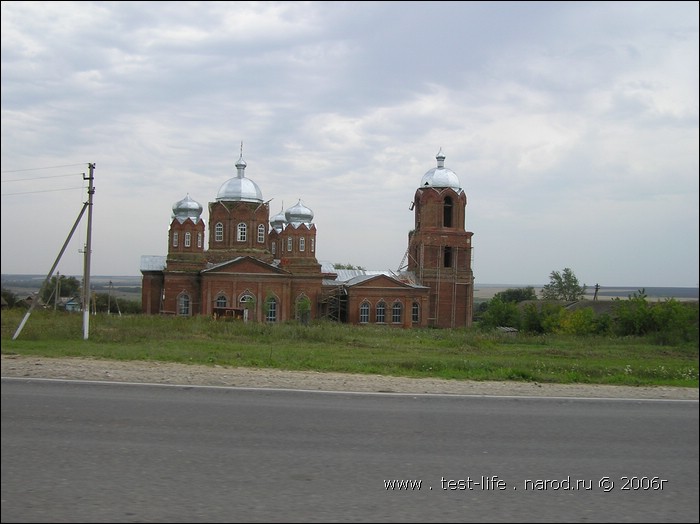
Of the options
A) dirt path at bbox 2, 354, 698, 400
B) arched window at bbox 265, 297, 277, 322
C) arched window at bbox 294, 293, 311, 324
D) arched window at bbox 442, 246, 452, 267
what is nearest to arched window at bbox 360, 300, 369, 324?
arched window at bbox 294, 293, 311, 324

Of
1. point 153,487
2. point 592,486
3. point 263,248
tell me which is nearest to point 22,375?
point 153,487

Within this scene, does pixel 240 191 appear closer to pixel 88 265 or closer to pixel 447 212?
pixel 447 212

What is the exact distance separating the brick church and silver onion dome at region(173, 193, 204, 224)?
0.08m

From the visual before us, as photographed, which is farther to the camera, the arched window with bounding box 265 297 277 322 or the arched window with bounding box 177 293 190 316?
the arched window with bounding box 177 293 190 316

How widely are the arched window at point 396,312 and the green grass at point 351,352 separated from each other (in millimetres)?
23531

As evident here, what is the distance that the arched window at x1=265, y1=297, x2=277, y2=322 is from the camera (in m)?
49.7

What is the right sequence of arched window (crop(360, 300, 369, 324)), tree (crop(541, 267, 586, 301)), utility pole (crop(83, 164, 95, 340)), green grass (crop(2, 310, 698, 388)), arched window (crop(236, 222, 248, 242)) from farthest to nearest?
arched window (crop(236, 222, 248, 242)), arched window (crop(360, 300, 369, 324)), tree (crop(541, 267, 586, 301)), utility pole (crop(83, 164, 95, 340)), green grass (crop(2, 310, 698, 388))

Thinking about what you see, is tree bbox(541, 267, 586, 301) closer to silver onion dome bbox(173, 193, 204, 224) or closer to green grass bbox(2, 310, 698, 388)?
green grass bbox(2, 310, 698, 388)

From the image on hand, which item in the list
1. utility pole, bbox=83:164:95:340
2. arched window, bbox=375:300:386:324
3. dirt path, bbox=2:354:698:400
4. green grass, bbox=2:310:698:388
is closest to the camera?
dirt path, bbox=2:354:698:400

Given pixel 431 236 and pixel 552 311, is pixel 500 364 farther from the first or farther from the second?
pixel 431 236

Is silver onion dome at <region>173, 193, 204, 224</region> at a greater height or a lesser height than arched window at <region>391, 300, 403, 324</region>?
greater

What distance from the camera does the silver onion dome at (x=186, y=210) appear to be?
51978 mm

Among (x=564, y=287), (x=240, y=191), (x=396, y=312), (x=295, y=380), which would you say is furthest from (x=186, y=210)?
(x=295, y=380)

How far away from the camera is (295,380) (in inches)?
497
